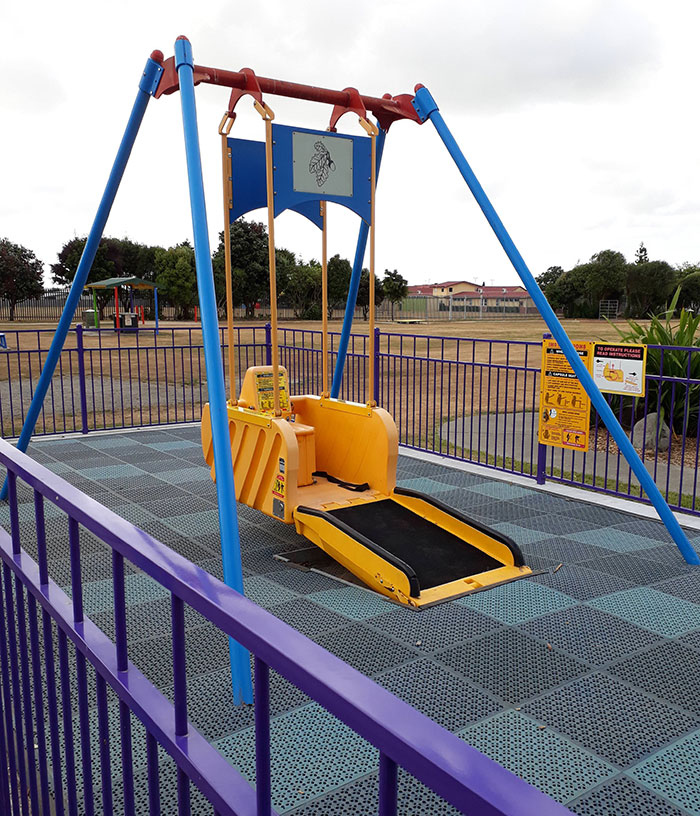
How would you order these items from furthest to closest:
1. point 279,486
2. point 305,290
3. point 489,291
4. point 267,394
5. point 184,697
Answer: point 489,291, point 305,290, point 267,394, point 279,486, point 184,697

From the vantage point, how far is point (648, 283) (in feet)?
225

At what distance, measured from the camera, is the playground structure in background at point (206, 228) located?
3.70m

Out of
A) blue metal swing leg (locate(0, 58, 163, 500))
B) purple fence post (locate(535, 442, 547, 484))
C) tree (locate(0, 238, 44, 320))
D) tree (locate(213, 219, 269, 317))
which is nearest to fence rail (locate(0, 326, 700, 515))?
purple fence post (locate(535, 442, 547, 484))

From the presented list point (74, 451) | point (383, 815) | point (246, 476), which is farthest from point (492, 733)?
point (74, 451)

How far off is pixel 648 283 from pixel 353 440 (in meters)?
69.6

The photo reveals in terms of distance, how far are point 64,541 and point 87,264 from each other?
7.06 feet

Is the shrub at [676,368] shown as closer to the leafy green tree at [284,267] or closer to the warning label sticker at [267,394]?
the warning label sticker at [267,394]

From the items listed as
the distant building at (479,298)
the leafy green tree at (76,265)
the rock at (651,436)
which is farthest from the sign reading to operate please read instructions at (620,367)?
the distant building at (479,298)

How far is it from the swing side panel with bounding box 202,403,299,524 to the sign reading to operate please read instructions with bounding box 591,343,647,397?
2883mm

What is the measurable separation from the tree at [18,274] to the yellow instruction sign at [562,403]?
5124 centimetres

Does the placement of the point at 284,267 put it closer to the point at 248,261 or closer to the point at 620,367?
→ the point at 248,261

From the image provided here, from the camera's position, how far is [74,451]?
8.96 metres

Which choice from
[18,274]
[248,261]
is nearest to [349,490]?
[248,261]

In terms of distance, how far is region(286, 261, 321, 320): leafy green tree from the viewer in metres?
52.9
